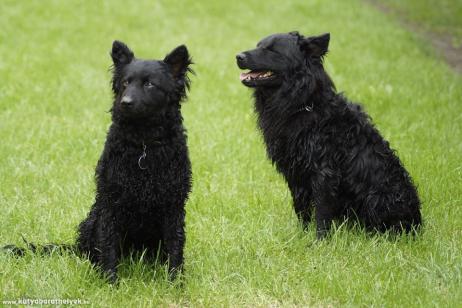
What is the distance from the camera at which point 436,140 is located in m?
7.26

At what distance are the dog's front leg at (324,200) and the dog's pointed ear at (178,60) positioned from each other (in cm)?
161

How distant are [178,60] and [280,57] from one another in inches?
49.5

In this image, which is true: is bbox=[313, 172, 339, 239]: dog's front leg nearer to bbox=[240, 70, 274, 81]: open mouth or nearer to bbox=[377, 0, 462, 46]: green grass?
bbox=[240, 70, 274, 81]: open mouth

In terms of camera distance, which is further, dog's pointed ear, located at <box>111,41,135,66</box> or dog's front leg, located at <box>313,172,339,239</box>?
dog's front leg, located at <box>313,172,339,239</box>

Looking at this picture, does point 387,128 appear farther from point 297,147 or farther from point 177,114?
point 177,114

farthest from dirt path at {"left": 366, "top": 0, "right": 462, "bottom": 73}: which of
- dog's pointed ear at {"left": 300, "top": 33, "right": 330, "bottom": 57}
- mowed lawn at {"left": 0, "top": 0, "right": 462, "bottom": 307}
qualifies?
dog's pointed ear at {"left": 300, "top": 33, "right": 330, "bottom": 57}

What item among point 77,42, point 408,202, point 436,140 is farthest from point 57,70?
point 408,202

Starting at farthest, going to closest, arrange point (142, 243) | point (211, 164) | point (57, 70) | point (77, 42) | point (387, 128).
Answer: point (77, 42) < point (57, 70) < point (387, 128) < point (211, 164) < point (142, 243)

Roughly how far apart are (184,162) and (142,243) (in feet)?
2.45

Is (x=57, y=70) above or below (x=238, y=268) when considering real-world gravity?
above

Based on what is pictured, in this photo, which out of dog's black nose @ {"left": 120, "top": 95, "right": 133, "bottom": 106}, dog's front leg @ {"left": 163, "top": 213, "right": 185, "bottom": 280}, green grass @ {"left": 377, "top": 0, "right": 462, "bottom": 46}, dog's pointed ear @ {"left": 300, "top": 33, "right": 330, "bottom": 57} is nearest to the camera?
dog's black nose @ {"left": 120, "top": 95, "right": 133, "bottom": 106}

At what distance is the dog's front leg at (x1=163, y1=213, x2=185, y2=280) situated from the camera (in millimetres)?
4082

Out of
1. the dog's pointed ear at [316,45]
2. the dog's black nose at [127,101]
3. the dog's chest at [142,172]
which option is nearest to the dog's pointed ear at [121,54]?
the dog's black nose at [127,101]

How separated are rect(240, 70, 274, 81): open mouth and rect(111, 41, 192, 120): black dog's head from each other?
1.08 metres
